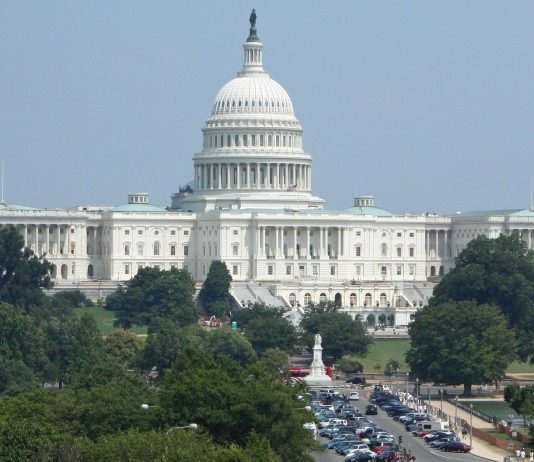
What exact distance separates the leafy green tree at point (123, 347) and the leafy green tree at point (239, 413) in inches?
1775

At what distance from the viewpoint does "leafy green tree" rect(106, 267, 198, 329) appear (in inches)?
7067

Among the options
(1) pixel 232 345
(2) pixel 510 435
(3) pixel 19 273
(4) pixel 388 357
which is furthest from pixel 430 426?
(3) pixel 19 273

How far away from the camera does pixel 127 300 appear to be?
182 m

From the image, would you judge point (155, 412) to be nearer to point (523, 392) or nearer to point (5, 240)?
point (523, 392)

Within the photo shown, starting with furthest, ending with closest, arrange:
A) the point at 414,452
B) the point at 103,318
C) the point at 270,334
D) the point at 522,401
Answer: the point at 103,318 → the point at 270,334 → the point at 522,401 → the point at 414,452

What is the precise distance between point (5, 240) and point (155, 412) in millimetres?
91344

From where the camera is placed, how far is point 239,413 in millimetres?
97125

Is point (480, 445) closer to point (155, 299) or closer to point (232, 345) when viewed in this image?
point (232, 345)

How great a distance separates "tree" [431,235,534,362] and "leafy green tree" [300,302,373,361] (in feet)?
26.8

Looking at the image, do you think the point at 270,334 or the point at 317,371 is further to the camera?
the point at 270,334

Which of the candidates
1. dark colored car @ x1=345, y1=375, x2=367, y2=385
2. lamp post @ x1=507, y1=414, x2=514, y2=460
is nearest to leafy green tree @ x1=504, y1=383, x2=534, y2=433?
lamp post @ x1=507, y1=414, x2=514, y2=460

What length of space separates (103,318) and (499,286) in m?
29.3

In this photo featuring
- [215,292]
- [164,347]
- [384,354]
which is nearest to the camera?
[164,347]

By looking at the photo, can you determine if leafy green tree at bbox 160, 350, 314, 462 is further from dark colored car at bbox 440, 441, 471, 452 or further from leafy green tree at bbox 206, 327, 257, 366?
leafy green tree at bbox 206, 327, 257, 366
